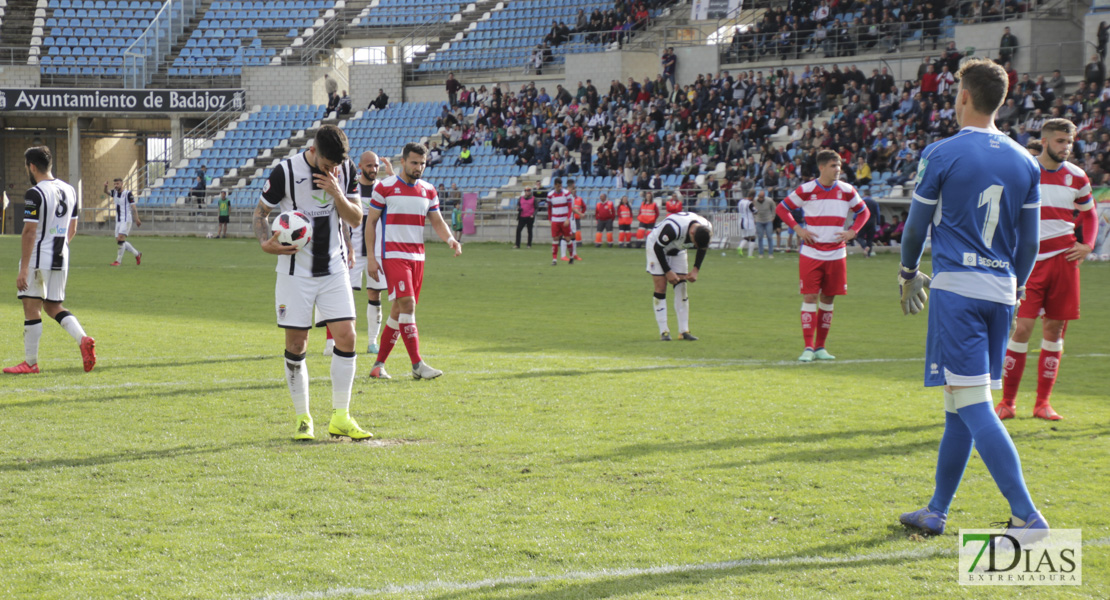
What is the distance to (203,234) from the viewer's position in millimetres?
42719

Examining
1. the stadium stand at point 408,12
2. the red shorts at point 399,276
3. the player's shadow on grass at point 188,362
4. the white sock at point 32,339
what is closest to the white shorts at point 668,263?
the red shorts at point 399,276

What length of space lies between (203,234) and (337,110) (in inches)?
346

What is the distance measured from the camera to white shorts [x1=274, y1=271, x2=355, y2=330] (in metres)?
6.73

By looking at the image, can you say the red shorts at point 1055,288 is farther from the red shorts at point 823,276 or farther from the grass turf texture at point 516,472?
the red shorts at point 823,276

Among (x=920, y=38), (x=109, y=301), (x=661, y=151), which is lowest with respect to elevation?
(x=109, y=301)

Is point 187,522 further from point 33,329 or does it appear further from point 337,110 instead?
point 337,110

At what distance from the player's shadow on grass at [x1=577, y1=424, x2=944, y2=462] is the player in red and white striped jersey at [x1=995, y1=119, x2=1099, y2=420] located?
868 mm

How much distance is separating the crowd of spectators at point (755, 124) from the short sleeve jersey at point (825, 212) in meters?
17.8

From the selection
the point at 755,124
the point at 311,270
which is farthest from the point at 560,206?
the point at 311,270

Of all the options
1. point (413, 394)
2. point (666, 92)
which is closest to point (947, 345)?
point (413, 394)

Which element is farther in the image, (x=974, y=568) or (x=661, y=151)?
(x=661, y=151)

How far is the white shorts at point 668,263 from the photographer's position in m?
12.0

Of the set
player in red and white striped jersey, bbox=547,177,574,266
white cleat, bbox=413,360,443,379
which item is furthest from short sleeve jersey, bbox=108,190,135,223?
white cleat, bbox=413,360,443,379

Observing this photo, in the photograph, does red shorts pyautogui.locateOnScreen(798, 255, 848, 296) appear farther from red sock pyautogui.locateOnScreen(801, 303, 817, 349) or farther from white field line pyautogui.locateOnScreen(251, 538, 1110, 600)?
white field line pyautogui.locateOnScreen(251, 538, 1110, 600)
